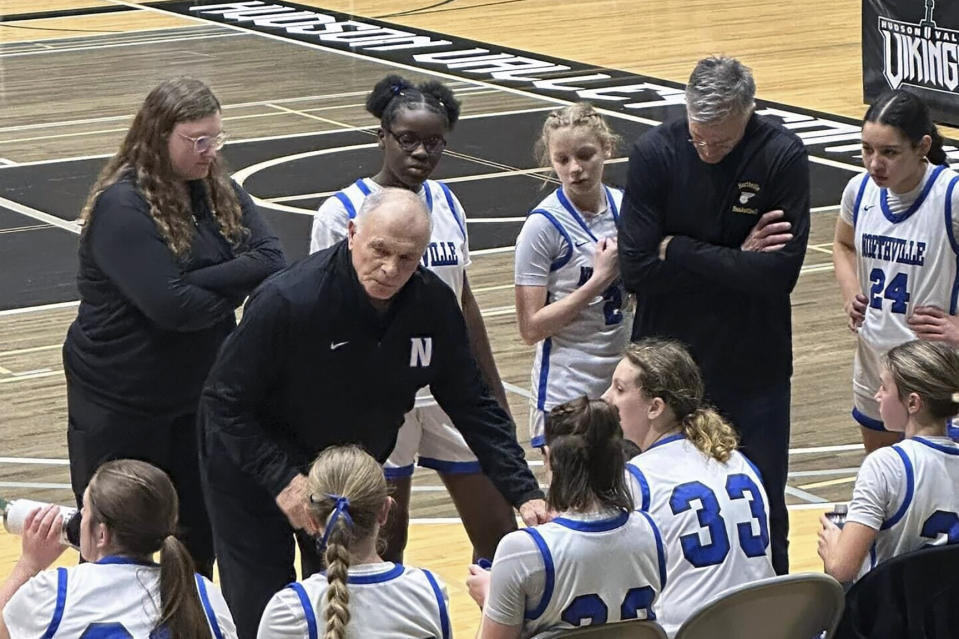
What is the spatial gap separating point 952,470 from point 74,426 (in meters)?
2.41

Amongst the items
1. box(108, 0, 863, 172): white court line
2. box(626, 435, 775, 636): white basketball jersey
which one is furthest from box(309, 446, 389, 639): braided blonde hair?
box(108, 0, 863, 172): white court line

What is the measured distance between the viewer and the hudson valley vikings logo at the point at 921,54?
1389 cm

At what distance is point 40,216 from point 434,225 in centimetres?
750

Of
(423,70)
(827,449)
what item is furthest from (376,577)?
(423,70)

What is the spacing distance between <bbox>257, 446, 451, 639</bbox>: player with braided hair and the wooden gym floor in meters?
1.99

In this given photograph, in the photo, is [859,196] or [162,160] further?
[859,196]

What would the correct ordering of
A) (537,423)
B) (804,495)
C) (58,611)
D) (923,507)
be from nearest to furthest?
(58,611)
(923,507)
(537,423)
(804,495)

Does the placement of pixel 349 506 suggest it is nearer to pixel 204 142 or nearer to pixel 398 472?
pixel 204 142

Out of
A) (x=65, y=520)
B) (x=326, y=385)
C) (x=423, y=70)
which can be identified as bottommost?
(x=423, y=70)

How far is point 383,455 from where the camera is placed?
14.8 ft

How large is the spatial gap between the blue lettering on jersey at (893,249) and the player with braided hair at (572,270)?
80 cm

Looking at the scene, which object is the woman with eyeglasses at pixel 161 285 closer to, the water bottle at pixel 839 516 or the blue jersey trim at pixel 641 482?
the blue jersey trim at pixel 641 482

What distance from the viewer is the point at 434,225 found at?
5.36 m

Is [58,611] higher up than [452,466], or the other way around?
[58,611]
